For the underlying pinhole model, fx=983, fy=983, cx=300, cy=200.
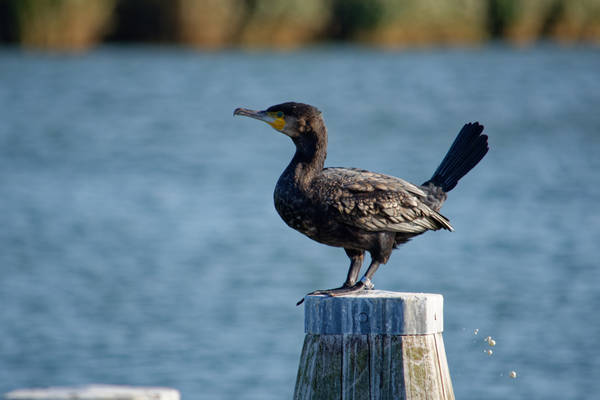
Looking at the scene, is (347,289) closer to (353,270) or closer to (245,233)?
(353,270)

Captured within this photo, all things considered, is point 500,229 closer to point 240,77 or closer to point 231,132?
point 231,132

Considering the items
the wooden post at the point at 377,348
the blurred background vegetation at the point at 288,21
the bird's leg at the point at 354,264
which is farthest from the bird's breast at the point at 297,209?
the blurred background vegetation at the point at 288,21

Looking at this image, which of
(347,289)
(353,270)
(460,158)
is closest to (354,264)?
(353,270)

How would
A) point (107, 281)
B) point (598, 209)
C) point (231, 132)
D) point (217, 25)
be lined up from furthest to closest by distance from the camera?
point (217, 25) < point (231, 132) < point (598, 209) < point (107, 281)

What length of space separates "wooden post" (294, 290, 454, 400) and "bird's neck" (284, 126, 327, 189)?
34.8 inches

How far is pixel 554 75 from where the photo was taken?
91.5 feet

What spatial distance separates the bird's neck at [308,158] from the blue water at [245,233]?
4.40m

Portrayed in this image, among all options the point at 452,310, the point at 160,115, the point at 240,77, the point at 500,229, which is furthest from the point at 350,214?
the point at 240,77

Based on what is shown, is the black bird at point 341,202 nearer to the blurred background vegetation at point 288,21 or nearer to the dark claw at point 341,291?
→ the dark claw at point 341,291

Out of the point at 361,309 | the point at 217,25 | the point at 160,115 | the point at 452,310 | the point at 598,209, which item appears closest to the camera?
the point at 361,309

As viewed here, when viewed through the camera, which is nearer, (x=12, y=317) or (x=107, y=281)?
(x=12, y=317)

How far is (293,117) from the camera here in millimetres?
4215

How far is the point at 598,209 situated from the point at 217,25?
1778 centimetres

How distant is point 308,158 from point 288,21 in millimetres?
26396
